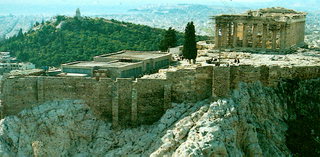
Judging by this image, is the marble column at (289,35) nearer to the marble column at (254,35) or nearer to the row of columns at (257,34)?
the row of columns at (257,34)

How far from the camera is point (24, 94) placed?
36.8 m

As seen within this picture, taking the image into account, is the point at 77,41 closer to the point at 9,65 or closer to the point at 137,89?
the point at 9,65

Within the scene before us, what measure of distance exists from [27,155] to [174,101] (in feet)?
35.3

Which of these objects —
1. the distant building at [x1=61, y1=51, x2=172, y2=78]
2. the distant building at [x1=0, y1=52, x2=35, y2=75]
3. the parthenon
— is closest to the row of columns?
the parthenon

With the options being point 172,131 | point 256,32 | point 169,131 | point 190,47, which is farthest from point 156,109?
point 256,32

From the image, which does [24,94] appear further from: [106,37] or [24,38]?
[24,38]

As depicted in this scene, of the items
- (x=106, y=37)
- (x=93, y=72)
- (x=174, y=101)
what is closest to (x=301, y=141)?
(x=174, y=101)

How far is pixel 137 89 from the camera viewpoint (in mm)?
35156

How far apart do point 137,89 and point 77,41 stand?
6943 centimetres

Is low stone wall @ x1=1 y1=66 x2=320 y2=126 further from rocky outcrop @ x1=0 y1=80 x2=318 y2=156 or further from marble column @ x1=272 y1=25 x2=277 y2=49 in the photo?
marble column @ x1=272 y1=25 x2=277 y2=49

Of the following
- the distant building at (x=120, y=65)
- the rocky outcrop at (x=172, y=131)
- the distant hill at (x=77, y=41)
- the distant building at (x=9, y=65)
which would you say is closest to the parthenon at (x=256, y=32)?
the distant building at (x=120, y=65)

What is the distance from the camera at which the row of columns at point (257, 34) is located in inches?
2164

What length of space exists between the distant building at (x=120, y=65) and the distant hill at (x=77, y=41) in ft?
130

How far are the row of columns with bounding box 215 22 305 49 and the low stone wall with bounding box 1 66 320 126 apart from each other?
1808cm
